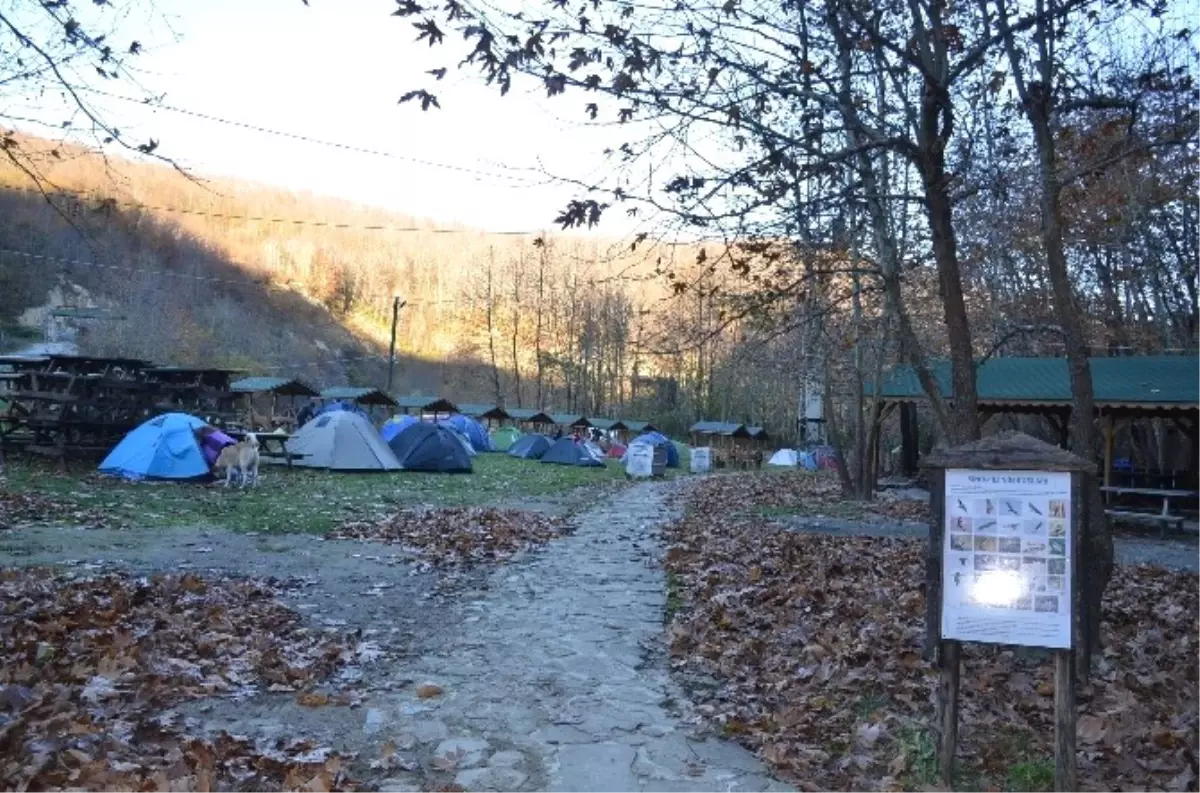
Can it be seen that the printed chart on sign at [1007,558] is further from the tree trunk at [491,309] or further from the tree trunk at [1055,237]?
the tree trunk at [491,309]

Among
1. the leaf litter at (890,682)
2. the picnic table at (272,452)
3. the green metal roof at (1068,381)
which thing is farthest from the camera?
the picnic table at (272,452)

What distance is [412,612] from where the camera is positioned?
8.16m

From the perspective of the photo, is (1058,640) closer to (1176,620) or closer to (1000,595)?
(1000,595)

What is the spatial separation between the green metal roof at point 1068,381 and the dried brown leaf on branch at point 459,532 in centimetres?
758

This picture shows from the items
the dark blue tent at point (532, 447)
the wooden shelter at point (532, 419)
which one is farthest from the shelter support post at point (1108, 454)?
the wooden shelter at point (532, 419)

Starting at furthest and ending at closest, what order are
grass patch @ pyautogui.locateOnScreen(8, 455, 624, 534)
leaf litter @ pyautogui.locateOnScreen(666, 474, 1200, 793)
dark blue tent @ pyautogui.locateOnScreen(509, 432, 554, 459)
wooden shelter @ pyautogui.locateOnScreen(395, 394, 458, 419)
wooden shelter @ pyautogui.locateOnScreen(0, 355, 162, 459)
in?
wooden shelter @ pyautogui.locateOnScreen(395, 394, 458, 419)
dark blue tent @ pyautogui.locateOnScreen(509, 432, 554, 459)
wooden shelter @ pyautogui.locateOnScreen(0, 355, 162, 459)
grass patch @ pyautogui.locateOnScreen(8, 455, 624, 534)
leaf litter @ pyautogui.locateOnScreen(666, 474, 1200, 793)

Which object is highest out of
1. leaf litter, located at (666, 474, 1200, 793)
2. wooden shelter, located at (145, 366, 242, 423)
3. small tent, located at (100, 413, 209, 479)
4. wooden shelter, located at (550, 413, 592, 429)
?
wooden shelter, located at (550, 413, 592, 429)

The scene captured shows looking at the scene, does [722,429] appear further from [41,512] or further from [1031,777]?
[1031,777]

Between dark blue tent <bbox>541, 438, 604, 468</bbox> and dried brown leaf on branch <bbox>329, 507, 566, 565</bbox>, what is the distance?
2174 cm

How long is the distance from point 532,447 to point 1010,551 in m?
37.5

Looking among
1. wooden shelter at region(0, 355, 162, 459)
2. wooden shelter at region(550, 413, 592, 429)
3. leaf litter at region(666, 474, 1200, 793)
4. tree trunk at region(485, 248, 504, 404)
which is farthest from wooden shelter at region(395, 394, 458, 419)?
leaf litter at region(666, 474, 1200, 793)

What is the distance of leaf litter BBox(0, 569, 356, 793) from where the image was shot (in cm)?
412

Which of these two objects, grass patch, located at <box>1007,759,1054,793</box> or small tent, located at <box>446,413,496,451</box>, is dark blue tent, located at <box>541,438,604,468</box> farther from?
grass patch, located at <box>1007,759,1054,793</box>

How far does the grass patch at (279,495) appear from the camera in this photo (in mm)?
13695
